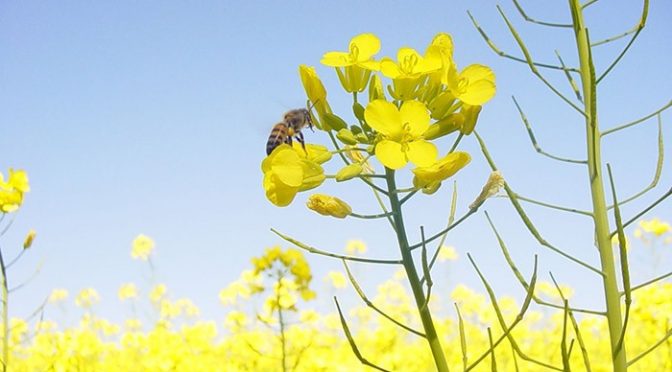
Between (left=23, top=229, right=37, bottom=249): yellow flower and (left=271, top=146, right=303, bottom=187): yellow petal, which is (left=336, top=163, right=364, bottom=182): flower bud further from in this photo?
(left=23, top=229, right=37, bottom=249): yellow flower

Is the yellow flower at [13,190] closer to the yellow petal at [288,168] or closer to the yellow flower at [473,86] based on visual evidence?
the yellow petal at [288,168]

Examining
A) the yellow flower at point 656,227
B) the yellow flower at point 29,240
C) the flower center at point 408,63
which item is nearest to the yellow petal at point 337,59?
the flower center at point 408,63

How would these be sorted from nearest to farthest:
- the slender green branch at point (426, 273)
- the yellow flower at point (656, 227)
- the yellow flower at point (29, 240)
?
the slender green branch at point (426, 273) → the yellow flower at point (29, 240) → the yellow flower at point (656, 227)

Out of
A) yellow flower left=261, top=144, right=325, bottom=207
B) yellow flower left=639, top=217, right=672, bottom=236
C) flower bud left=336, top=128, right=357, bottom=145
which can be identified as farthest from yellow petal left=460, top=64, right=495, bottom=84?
yellow flower left=639, top=217, right=672, bottom=236

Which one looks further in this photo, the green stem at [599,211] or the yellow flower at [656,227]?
the yellow flower at [656,227]

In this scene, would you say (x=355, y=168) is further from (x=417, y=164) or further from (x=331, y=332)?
(x=331, y=332)

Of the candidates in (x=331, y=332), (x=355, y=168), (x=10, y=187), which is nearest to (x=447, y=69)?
(x=355, y=168)
